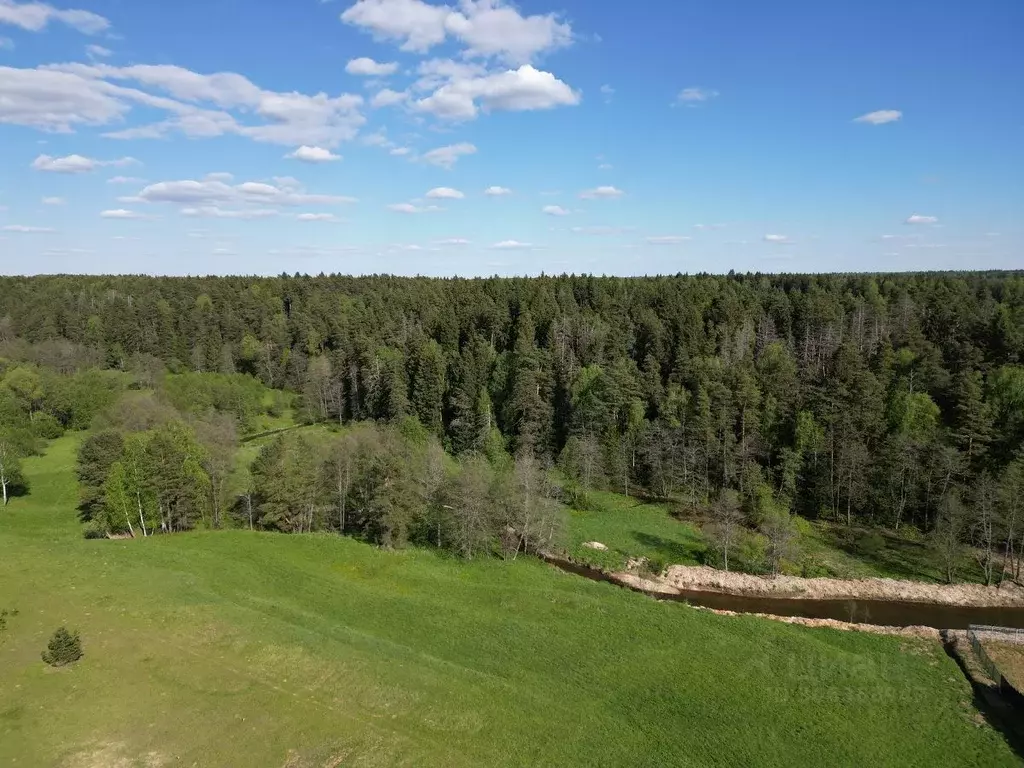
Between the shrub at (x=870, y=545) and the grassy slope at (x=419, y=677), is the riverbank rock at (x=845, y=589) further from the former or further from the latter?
the grassy slope at (x=419, y=677)

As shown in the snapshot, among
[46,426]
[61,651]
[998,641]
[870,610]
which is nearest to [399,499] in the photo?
[61,651]

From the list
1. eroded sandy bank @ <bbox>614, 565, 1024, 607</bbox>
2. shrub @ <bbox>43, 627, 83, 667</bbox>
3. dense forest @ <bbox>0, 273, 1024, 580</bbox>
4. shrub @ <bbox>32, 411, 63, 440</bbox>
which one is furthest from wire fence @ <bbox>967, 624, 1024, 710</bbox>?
shrub @ <bbox>32, 411, 63, 440</bbox>

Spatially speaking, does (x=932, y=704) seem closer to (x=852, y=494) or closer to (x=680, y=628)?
(x=680, y=628)

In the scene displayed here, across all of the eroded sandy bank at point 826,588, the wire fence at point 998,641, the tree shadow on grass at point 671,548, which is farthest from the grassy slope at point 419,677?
the tree shadow on grass at point 671,548

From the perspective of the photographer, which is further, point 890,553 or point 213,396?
point 213,396

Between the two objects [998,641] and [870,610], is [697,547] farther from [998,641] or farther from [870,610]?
[998,641]

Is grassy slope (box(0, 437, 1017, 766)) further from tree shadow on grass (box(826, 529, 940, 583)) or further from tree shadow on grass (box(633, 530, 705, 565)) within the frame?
tree shadow on grass (box(826, 529, 940, 583))
